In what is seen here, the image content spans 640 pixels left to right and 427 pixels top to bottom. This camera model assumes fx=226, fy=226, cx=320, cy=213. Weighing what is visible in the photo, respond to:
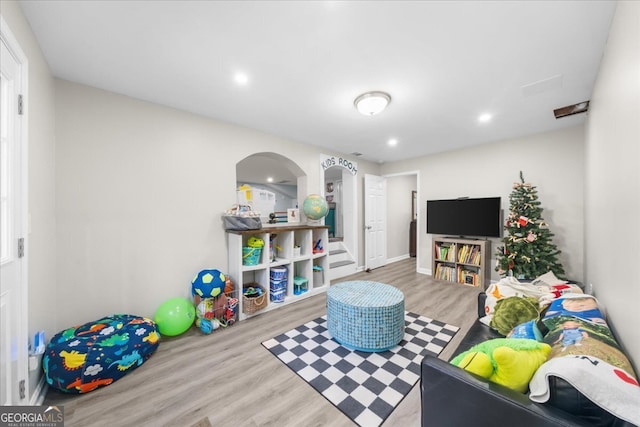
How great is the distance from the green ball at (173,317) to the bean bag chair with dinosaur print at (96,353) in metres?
0.23

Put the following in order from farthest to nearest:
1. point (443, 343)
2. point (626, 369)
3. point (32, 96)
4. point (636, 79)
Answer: point (443, 343), point (32, 96), point (636, 79), point (626, 369)

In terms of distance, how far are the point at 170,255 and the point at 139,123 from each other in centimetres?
143

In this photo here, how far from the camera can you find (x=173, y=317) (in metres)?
2.27

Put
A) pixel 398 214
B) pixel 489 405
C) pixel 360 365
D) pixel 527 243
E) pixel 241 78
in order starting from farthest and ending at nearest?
pixel 398 214
pixel 527 243
pixel 241 78
pixel 360 365
pixel 489 405

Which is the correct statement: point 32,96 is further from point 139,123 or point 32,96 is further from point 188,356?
point 188,356

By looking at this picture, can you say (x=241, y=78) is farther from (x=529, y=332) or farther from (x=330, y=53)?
(x=529, y=332)

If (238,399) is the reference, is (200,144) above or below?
above

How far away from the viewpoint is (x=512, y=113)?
2.71 meters

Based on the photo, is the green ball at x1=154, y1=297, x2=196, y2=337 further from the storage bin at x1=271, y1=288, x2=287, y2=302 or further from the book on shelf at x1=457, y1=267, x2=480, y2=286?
the book on shelf at x1=457, y1=267, x2=480, y2=286

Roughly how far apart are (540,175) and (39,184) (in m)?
5.61

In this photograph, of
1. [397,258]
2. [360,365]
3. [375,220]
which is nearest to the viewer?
[360,365]

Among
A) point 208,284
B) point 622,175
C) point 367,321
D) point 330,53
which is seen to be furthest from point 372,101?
point 208,284

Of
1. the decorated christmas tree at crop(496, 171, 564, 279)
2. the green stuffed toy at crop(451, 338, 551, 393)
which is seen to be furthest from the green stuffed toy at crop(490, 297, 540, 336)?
the decorated christmas tree at crop(496, 171, 564, 279)

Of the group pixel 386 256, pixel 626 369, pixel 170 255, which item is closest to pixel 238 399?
pixel 170 255
